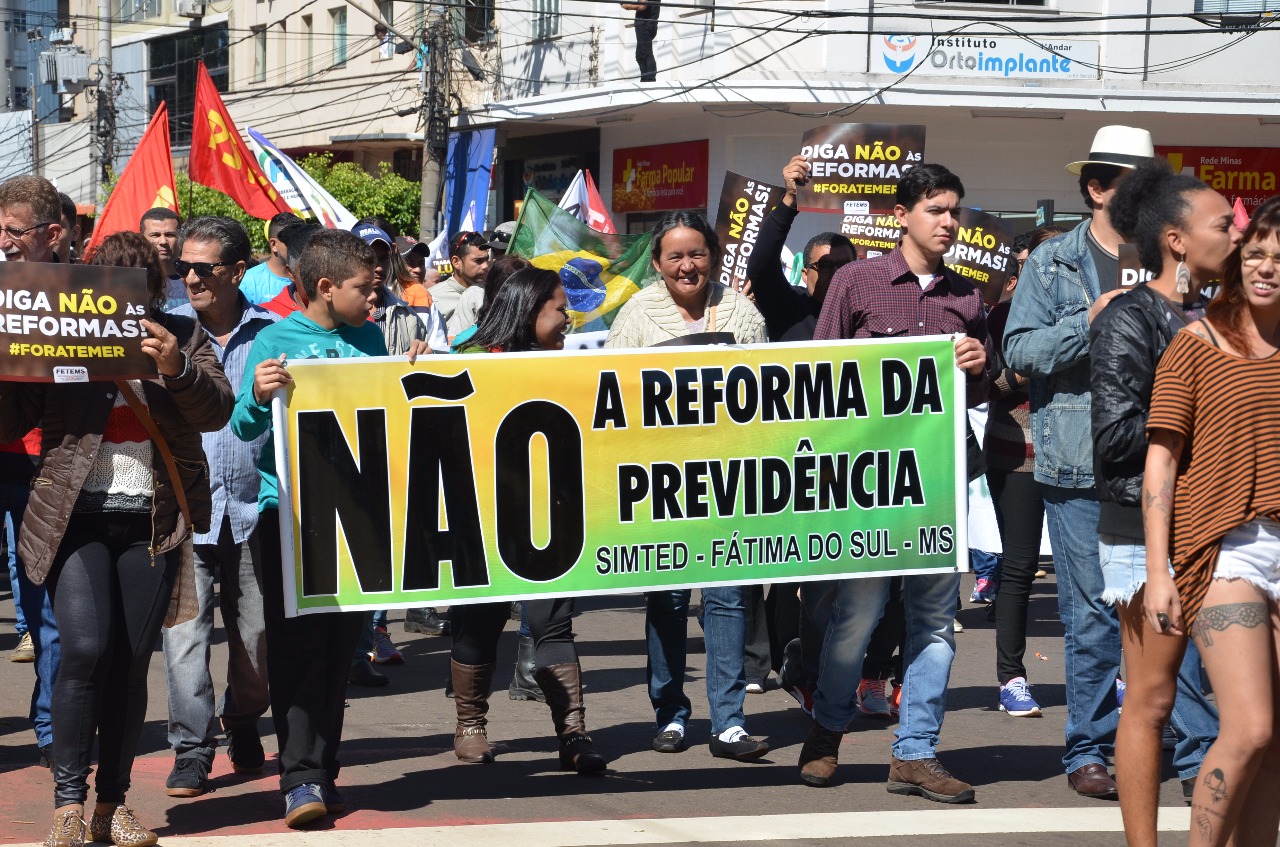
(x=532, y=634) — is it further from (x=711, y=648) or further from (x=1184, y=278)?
(x=1184, y=278)

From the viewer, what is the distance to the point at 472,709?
624 centimetres

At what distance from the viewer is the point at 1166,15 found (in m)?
24.1

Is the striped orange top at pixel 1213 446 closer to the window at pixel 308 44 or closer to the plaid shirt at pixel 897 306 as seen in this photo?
the plaid shirt at pixel 897 306

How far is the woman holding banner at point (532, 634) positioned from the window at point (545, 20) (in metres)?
23.4

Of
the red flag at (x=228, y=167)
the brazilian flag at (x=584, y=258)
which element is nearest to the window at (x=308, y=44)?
the red flag at (x=228, y=167)

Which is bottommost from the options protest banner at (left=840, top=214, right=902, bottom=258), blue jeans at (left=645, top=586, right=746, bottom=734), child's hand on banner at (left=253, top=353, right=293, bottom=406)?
blue jeans at (left=645, top=586, right=746, bottom=734)

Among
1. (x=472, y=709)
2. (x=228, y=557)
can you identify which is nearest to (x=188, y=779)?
(x=228, y=557)

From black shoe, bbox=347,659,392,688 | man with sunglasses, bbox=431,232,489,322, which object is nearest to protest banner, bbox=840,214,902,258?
man with sunglasses, bbox=431,232,489,322

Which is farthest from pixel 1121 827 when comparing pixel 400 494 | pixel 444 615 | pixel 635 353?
pixel 444 615

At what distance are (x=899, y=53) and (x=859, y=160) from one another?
45.3 feet

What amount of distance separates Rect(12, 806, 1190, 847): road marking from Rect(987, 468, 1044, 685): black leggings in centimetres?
193

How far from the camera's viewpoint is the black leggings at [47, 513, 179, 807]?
15.8 ft

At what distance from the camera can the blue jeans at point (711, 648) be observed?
246 inches

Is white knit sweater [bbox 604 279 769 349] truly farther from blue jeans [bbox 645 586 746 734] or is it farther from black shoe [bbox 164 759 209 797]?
black shoe [bbox 164 759 209 797]
